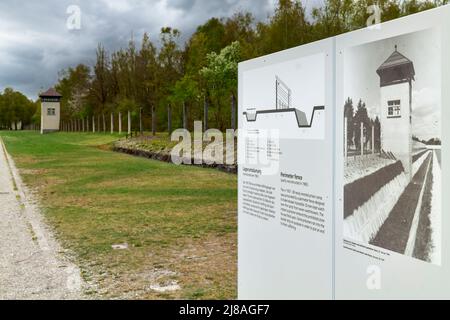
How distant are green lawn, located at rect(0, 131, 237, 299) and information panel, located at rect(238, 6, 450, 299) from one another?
140 centimetres

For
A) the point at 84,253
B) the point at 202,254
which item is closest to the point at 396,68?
the point at 202,254

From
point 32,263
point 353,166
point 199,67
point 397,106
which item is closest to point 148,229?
point 32,263

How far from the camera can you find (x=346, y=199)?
10.0 ft

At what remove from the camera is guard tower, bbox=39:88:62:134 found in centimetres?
7728

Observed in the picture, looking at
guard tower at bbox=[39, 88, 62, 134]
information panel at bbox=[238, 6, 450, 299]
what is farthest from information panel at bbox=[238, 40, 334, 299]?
guard tower at bbox=[39, 88, 62, 134]

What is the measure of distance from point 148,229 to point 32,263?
218cm

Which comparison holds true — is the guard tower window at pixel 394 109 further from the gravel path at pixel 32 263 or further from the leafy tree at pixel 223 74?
the leafy tree at pixel 223 74

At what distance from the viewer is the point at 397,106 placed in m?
2.69

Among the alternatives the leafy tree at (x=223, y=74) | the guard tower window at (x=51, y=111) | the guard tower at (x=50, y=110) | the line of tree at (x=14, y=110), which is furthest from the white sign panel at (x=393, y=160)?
the line of tree at (x=14, y=110)

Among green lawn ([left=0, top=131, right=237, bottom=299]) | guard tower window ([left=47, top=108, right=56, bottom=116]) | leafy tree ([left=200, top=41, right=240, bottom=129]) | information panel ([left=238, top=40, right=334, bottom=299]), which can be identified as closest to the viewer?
information panel ([left=238, top=40, right=334, bottom=299])

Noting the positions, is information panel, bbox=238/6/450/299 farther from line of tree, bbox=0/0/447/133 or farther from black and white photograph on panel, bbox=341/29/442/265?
line of tree, bbox=0/0/447/133

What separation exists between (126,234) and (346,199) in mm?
4922

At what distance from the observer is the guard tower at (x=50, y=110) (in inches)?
3042
